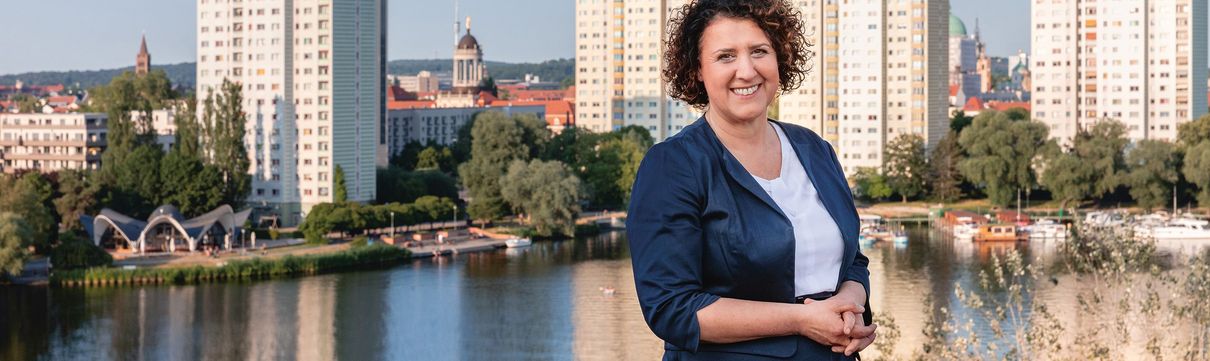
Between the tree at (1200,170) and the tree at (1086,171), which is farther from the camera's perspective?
the tree at (1086,171)

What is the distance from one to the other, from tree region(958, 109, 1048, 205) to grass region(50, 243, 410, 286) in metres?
13.6

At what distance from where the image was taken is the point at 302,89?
3472 centimetres

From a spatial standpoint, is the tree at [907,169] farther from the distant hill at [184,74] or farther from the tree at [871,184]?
the distant hill at [184,74]

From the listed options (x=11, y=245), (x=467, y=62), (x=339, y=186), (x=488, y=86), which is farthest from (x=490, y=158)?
(x=467, y=62)

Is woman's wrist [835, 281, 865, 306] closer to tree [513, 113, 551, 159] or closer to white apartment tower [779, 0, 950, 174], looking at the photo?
tree [513, 113, 551, 159]

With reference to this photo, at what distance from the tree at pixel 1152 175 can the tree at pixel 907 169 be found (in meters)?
4.62

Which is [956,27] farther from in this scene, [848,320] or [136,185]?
[848,320]

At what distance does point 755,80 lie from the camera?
2.51m

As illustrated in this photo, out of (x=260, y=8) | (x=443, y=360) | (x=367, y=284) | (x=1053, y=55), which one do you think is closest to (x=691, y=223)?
(x=443, y=360)

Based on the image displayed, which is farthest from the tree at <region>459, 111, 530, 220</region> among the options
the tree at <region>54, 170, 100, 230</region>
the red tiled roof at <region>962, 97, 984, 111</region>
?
the red tiled roof at <region>962, 97, 984, 111</region>

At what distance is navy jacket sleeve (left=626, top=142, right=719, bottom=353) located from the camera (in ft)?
7.87

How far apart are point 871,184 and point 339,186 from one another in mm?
12057

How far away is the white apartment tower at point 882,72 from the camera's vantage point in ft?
135

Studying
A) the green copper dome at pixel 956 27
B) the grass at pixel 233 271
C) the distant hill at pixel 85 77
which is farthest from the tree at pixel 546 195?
the distant hill at pixel 85 77
